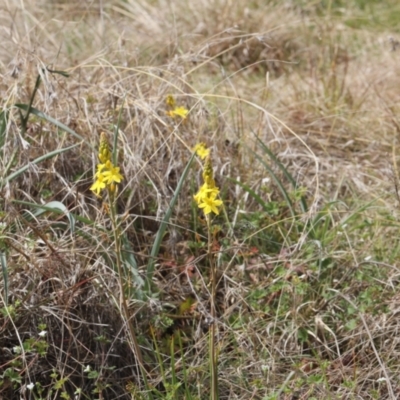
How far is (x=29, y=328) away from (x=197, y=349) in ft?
1.71

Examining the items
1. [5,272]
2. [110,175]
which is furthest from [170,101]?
[110,175]

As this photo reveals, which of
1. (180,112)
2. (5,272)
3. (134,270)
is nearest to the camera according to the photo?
(5,272)

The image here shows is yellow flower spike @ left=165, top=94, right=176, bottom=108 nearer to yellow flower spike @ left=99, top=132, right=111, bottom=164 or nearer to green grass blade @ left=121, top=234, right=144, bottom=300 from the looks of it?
green grass blade @ left=121, top=234, right=144, bottom=300

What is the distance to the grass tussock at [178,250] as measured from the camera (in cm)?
256

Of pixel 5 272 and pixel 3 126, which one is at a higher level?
pixel 3 126

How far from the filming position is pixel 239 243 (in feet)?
9.96

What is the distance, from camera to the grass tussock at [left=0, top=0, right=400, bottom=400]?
2564 millimetres

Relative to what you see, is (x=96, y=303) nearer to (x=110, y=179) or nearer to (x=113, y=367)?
(x=113, y=367)

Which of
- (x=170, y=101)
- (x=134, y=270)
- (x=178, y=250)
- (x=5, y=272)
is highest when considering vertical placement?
(x=170, y=101)

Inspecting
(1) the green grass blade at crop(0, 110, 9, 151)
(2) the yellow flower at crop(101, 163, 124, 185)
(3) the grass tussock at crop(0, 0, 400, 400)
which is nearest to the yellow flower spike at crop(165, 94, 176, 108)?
(3) the grass tussock at crop(0, 0, 400, 400)

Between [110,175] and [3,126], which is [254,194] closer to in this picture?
[3,126]

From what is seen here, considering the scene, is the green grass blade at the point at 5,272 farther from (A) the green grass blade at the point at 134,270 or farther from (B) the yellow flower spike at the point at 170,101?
(B) the yellow flower spike at the point at 170,101

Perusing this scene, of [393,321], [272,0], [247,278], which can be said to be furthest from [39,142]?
[272,0]

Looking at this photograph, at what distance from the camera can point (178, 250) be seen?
3.04 meters
